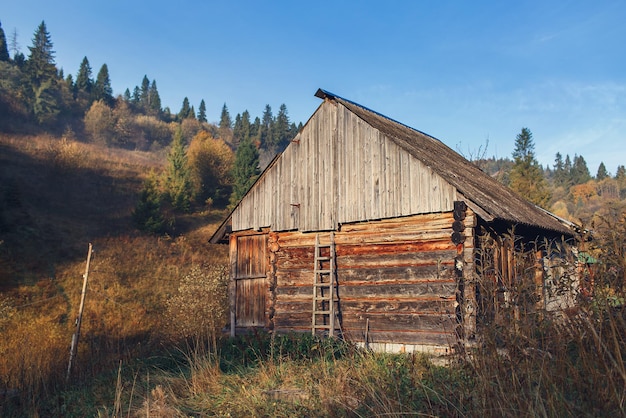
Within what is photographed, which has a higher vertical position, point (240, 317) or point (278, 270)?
point (278, 270)

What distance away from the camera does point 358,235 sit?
1297 centimetres

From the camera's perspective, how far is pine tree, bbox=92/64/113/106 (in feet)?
286

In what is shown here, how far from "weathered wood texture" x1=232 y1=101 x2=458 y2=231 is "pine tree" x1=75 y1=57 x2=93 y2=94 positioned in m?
90.0

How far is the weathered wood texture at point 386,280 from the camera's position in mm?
11477

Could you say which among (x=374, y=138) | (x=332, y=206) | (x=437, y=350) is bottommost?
(x=437, y=350)

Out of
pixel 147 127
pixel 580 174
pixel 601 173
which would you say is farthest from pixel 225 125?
pixel 601 173

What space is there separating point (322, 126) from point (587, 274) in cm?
1100

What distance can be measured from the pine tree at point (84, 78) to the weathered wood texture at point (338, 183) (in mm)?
89970

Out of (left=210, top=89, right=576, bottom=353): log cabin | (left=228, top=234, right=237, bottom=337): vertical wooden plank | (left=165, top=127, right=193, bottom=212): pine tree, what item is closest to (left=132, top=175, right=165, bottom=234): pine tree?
(left=165, top=127, right=193, bottom=212): pine tree

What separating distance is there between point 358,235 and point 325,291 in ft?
5.84

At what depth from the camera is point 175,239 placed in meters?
36.1

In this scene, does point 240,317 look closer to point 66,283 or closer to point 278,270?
point 278,270

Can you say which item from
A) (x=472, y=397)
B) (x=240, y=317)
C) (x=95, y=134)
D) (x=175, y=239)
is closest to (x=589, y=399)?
(x=472, y=397)

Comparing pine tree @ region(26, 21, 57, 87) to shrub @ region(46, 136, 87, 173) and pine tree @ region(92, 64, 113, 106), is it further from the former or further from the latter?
shrub @ region(46, 136, 87, 173)
